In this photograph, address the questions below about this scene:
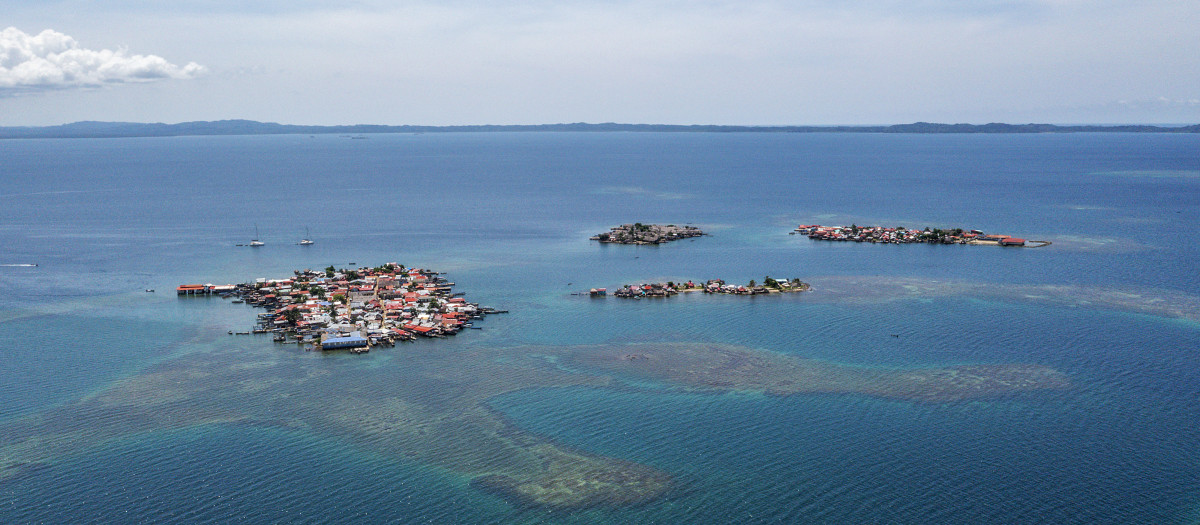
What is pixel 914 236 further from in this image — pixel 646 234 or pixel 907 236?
pixel 646 234

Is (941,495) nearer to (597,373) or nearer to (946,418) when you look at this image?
(946,418)

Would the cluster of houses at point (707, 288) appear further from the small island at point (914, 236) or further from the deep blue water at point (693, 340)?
the small island at point (914, 236)

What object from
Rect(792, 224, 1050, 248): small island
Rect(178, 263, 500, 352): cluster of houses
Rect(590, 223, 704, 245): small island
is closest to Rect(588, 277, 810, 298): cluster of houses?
Rect(178, 263, 500, 352): cluster of houses

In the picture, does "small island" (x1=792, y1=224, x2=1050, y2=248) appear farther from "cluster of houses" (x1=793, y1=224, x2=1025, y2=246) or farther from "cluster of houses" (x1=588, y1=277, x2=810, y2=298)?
"cluster of houses" (x1=588, y1=277, x2=810, y2=298)

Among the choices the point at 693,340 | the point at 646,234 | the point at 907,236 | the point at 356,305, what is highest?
the point at 907,236

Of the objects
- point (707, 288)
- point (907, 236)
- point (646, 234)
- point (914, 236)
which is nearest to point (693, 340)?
point (707, 288)

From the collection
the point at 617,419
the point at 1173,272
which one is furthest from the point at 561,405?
the point at 1173,272
